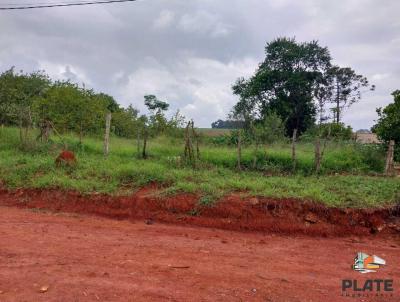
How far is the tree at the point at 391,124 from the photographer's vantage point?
14.9 metres

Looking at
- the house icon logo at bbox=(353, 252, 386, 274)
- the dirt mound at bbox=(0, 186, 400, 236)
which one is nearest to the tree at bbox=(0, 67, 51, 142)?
the dirt mound at bbox=(0, 186, 400, 236)

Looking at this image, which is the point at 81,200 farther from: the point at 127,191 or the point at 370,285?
the point at 370,285

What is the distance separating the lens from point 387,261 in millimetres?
5949

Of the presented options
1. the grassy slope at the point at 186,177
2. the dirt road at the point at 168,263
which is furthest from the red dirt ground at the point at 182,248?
the grassy slope at the point at 186,177

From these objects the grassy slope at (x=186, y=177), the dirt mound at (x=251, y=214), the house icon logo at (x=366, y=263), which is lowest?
the house icon logo at (x=366, y=263)

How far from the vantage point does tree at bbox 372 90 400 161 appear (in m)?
14.9

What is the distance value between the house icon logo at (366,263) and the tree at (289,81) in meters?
23.4

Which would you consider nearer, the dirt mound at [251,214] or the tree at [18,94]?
the dirt mound at [251,214]

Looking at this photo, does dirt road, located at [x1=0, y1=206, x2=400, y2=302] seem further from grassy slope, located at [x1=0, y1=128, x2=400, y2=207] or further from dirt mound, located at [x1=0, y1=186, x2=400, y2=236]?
grassy slope, located at [x1=0, y1=128, x2=400, y2=207]

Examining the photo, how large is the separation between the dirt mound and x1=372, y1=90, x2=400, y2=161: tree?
788 cm

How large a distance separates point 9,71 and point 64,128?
1050 centimetres

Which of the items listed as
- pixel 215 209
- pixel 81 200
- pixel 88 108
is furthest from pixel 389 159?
pixel 88 108

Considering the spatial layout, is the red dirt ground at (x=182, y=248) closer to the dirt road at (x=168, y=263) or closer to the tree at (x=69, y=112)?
the dirt road at (x=168, y=263)

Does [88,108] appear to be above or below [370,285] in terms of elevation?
above
